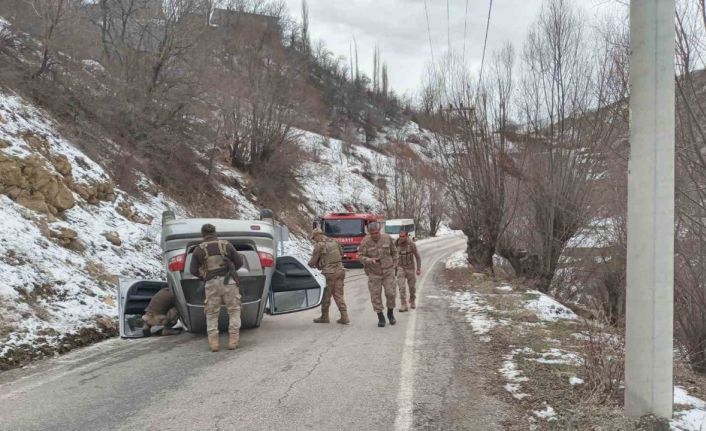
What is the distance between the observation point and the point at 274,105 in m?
29.3

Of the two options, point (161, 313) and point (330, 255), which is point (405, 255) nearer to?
point (330, 255)

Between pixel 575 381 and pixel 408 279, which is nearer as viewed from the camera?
pixel 575 381

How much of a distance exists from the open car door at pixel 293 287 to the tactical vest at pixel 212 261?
6.37 feet

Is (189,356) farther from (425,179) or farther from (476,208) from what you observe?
(425,179)

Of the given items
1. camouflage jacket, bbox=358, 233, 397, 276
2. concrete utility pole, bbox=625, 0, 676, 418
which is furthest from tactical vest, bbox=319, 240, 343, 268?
concrete utility pole, bbox=625, 0, 676, 418

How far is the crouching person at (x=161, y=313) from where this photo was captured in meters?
8.00

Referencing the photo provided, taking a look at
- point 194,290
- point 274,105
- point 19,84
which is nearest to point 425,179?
point 274,105

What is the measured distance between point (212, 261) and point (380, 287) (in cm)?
330

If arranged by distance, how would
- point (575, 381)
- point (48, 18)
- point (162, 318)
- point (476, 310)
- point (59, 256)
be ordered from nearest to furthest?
point (575, 381) < point (162, 318) < point (59, 256) < point (476, 310) < point (48, 18)

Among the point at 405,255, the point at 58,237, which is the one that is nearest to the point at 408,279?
the point at 405,255

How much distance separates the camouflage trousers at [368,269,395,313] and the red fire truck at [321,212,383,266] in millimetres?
13906

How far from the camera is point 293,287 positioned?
9125 mm

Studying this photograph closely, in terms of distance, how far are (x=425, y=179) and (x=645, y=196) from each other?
173 feet

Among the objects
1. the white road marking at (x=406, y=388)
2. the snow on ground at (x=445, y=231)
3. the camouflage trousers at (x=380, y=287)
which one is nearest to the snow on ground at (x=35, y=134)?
the camouflage trousers at (x=380, y=287)
